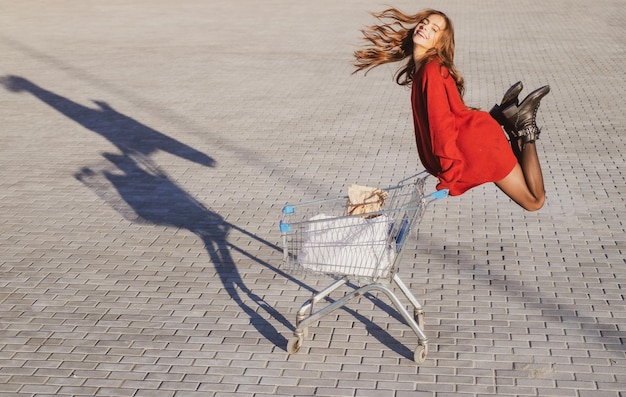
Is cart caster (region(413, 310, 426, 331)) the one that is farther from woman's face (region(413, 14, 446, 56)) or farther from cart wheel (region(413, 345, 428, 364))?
woman's face (region(413, 14, 446, 56))

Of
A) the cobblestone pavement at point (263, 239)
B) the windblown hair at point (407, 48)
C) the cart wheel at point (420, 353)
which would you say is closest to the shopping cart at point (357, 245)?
the cart wheel at point (420, 353)

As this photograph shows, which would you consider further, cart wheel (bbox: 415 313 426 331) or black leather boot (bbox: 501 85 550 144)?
cart wheel (bbox: 415 313 426 331)

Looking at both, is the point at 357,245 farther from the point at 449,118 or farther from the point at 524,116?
the point at 524,116

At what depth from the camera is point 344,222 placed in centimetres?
514

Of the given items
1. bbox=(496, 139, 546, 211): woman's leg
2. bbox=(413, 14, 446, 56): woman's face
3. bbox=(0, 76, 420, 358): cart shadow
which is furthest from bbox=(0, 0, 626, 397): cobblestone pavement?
bbox=(413, 14, 446, 56): woman's face

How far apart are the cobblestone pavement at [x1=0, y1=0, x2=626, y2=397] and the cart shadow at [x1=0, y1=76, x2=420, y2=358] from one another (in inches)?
1.1

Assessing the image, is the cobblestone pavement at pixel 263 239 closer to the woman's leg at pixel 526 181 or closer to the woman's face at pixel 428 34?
the woman's leg at pixel 526 181

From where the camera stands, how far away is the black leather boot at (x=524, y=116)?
17.8 ft

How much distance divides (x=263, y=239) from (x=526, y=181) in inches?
99.1

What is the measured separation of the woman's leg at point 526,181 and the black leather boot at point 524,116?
2.8 inches

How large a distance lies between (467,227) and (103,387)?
142 inches

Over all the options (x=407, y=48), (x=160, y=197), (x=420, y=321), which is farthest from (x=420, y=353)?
(x=160, y=197)

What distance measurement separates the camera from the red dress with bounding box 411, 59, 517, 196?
4973mm

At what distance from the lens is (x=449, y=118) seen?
5.00 metres
